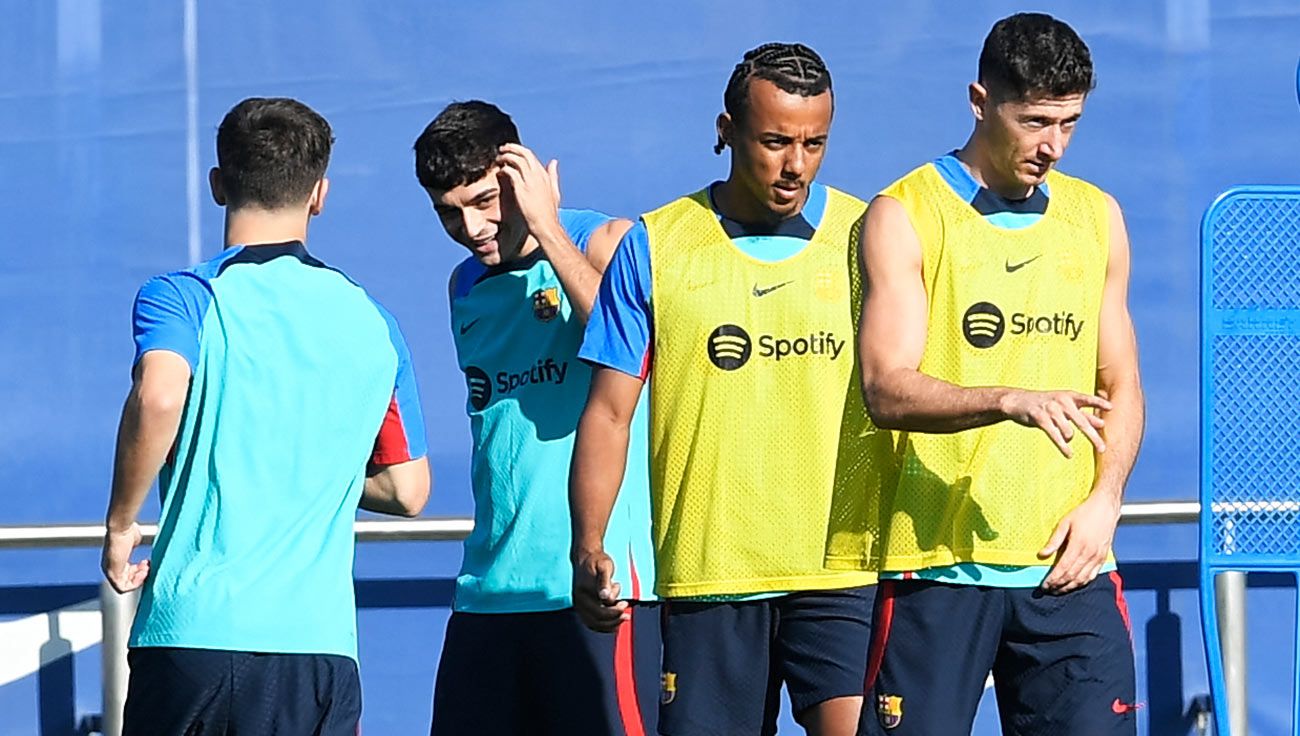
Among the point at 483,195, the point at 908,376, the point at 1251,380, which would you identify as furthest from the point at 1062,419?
the point at 1251,380

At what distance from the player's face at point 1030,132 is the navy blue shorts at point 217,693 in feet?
4.42

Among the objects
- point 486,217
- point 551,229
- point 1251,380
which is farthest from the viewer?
point 1251,380

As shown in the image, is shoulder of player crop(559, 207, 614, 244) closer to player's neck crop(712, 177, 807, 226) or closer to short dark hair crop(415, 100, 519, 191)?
short dark hair crop(415, 100, 519, 191)

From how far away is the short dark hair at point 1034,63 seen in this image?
3.43 metres

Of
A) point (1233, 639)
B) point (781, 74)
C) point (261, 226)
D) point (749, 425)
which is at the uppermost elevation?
point (781, 74)

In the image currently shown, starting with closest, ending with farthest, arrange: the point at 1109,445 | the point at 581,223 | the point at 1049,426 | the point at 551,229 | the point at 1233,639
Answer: the point at 1049,426 → the point at 1109,445 → the point at 551,229 → the point at 581,223 → the point at 1233,639

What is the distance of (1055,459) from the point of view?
351 centimetres

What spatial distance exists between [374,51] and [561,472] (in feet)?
5.72

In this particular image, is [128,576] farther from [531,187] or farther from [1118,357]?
[1118,357]

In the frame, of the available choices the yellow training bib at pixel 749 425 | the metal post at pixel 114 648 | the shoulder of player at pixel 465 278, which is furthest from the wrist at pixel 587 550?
the metal post at pixel 114 648

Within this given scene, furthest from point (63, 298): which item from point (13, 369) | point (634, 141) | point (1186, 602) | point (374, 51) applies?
point (1186, 602)

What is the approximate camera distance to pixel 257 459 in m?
3.38

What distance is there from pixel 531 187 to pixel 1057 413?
1.31 meters

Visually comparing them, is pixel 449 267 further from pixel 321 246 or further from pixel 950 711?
pixel 950 711
